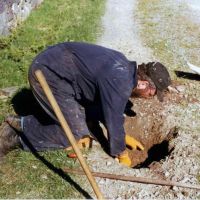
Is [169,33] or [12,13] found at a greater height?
[12,13]

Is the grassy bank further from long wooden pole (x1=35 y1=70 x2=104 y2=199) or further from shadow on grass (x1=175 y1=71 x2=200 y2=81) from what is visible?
shadow on grass (x1=175 y1=71 x2=200 y2=81)

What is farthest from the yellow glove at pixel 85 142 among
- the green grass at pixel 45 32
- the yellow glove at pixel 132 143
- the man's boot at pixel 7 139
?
the green grass at pixel 45 32

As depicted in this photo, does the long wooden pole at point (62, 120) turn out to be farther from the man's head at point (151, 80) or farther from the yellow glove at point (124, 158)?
the man's head at point (151, 80)

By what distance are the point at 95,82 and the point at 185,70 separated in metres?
3.54

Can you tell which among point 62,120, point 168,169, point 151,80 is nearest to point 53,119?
point 62,120

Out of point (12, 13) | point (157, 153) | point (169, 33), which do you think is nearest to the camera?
point (157, 153)

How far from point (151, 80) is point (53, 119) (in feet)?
3.99

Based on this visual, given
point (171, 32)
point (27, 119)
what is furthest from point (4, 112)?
point (171, 32)

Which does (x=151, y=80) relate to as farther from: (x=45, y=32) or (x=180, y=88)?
(x=45, y=32)

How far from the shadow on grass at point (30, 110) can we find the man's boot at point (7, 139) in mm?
103

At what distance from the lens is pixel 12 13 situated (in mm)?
9977

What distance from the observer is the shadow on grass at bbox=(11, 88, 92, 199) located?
197 inches

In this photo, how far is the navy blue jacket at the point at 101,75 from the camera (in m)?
4.78

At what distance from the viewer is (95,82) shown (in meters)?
4.88
